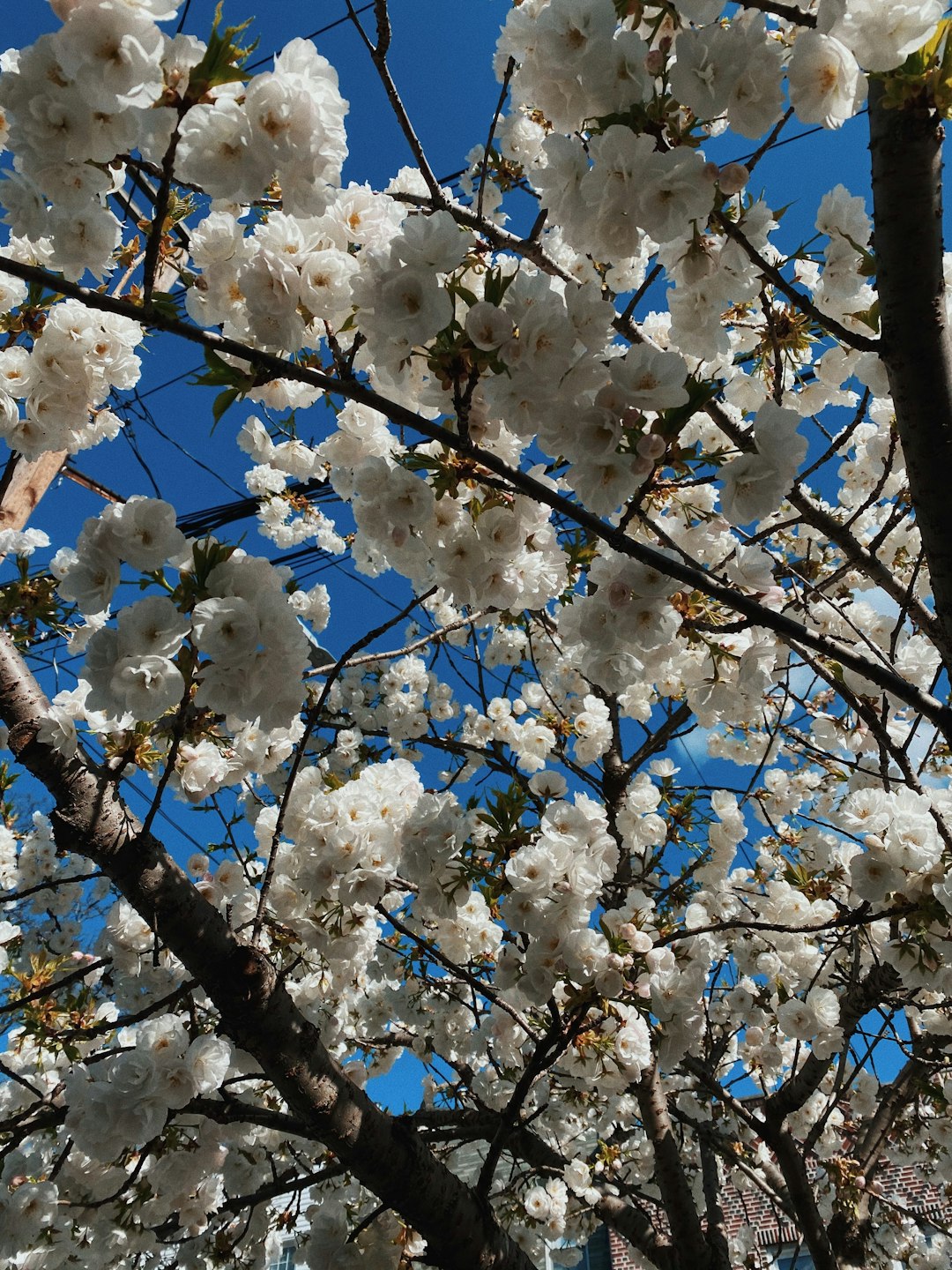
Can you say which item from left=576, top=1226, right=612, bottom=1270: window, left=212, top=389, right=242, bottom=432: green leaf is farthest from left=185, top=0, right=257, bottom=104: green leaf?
left=576, top=1226, right=612, bottom=1270: window

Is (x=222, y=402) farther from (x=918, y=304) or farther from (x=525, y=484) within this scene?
(x=918, y=304)

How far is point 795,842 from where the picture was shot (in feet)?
16.1

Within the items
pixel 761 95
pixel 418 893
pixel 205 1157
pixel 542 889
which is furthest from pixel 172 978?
pixel 761 95

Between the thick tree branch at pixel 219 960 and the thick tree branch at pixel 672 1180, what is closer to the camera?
the thick tree branch at pixel 219 960

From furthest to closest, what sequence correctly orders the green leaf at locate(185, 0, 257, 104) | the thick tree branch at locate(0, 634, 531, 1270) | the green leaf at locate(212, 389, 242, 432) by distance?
the thick tree branch at locate(0, 634, 531, 1270) → the green leaf at locate(212, 389, 242, 432) → the green leaf at locate(185, 0, 257, 104)

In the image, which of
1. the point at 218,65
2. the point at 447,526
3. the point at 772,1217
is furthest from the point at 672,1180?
the point at 772,1217

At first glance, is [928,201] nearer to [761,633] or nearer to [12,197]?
[761,633]

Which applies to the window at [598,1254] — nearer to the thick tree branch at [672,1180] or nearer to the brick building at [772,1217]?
the brick building at [772,1217]

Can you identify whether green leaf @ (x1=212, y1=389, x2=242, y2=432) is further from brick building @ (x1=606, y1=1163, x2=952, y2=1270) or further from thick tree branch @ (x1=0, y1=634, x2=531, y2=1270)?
brick building @ (x1=606, y1=1163, x2=952, y2=1270)

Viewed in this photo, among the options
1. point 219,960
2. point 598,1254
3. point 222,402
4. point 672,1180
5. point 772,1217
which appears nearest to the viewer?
point 222,402

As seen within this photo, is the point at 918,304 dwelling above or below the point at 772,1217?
above

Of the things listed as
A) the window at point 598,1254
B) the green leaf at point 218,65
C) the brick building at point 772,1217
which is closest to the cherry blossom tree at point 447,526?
the green leaf at point 218,65

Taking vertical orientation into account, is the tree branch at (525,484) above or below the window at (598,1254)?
above

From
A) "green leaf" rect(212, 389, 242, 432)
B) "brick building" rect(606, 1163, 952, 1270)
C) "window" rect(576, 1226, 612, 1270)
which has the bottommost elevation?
"brick building" rect(606, 1163, 952, 1270)
